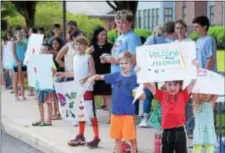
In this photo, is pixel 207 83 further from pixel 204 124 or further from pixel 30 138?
pixel 30 138

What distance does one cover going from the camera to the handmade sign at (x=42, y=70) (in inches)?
412

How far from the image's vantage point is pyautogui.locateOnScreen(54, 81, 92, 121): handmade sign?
8.65 m

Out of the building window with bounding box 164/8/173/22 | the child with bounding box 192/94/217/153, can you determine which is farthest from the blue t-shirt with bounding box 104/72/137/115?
the building window with bounding box 164/8/173/22

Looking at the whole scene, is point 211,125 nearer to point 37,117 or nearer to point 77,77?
point 77,77

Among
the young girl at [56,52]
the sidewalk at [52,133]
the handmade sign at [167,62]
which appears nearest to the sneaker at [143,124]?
the sidewalk at [52,133]

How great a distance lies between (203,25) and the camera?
26.8 feet

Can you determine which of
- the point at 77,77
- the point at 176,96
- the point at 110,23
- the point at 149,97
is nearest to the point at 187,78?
the point at 176,96

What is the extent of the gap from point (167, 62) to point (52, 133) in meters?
4.11

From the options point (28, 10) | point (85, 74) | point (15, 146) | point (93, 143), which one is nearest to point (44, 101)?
point (15, 146)

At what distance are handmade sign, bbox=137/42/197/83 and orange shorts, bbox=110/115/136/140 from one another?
109 cm

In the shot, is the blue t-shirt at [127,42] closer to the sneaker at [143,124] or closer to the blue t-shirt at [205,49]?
the blue t-shirt at [205,49]

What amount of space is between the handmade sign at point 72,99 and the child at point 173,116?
2.29m

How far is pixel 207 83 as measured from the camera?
654cm

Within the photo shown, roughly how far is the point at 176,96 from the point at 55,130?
4201mm
